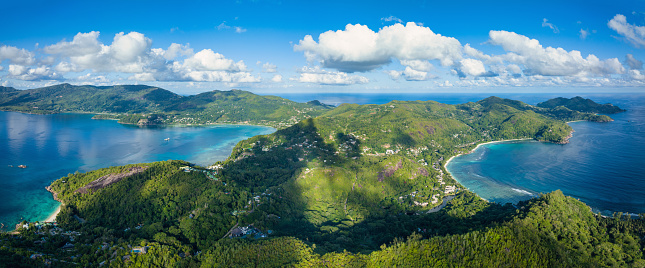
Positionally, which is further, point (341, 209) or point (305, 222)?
point (341, 209)

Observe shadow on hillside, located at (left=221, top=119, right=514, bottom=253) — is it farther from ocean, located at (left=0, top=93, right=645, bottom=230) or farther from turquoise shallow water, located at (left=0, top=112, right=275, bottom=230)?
turquoise shallow water, located at (left=0, top=112, right=275, bottom=230)

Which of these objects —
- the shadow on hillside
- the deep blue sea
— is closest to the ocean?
the deep blue sea

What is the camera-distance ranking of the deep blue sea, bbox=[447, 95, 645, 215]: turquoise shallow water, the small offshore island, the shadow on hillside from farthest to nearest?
1. bbox=[447, 95, 645, 215]: turquoise shallow water
2. the deep blue sea
3. the shadow on hillside
4. the small offshore island

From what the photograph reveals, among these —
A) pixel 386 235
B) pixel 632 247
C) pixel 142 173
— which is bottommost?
pixel 386 235

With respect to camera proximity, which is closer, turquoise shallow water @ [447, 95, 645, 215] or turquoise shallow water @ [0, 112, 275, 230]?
turquoise shallow water @ [0, 112, 275, 230]

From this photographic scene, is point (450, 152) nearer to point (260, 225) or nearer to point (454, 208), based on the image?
point (454, 208)

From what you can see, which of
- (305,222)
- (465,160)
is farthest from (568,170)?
(305,222)

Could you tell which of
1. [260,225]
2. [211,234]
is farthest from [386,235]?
[211,234]

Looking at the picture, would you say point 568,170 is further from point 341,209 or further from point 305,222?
point 305,222
